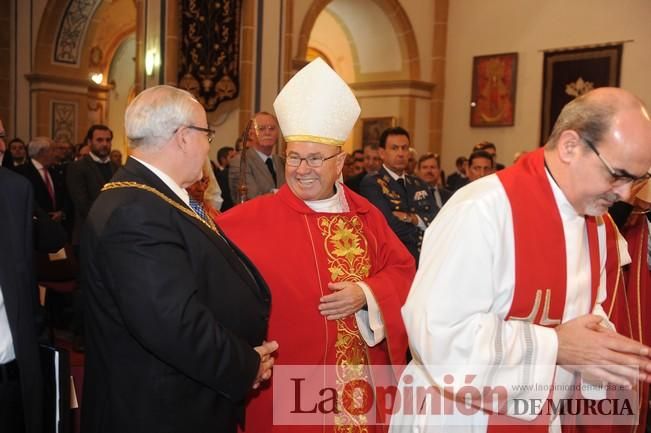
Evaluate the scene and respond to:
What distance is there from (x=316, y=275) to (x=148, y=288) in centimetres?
96

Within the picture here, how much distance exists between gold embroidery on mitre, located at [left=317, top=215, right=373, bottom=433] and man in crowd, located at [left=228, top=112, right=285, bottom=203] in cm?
240

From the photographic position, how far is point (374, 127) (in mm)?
12570

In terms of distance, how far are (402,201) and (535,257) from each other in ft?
10.4

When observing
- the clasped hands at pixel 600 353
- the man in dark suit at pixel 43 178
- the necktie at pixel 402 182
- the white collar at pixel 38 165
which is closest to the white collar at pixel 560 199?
the clasped hands at pixel 600 353

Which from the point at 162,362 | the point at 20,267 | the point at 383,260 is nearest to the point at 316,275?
the point at 383,260

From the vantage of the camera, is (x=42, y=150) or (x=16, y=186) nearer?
(x=16, y=186)

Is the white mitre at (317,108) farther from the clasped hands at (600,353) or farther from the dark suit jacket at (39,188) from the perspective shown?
Result: the dark suit jacket at (39,188)

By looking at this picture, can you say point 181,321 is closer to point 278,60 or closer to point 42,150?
point 42,150

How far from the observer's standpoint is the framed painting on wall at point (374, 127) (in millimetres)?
12350

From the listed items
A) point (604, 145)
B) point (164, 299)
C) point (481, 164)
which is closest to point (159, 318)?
point (164, 299)

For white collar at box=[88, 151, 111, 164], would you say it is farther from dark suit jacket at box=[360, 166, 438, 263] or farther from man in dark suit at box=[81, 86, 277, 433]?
man in dark suit at box=[81, 86, 277, 433]

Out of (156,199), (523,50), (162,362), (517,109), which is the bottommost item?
(162,362)

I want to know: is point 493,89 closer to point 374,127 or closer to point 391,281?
point 374,127

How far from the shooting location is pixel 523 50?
1148 cm
